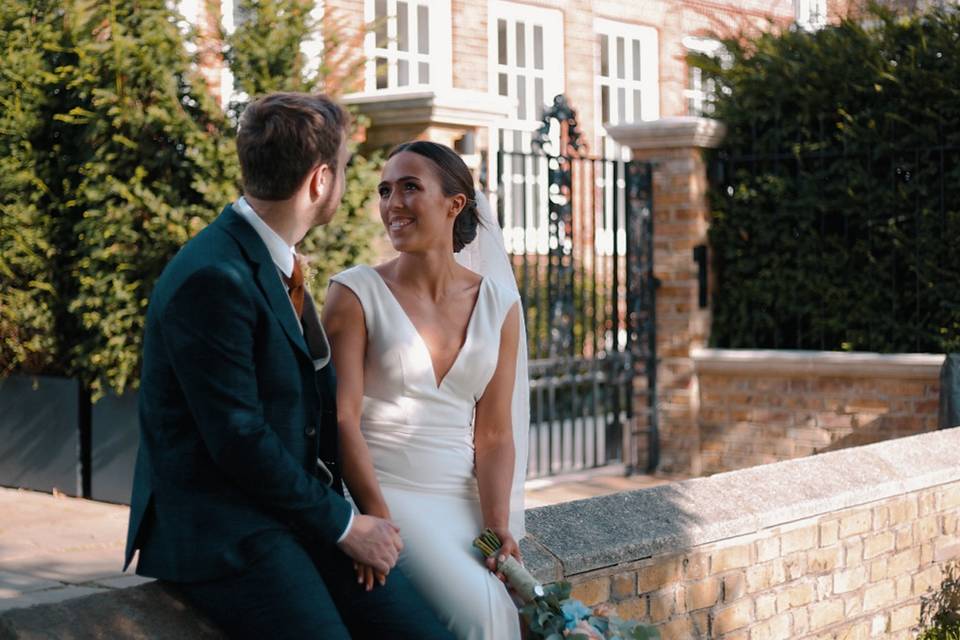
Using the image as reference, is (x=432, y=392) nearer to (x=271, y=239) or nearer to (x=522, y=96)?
(x=271, y=239)

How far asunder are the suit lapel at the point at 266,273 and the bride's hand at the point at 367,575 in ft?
1.36

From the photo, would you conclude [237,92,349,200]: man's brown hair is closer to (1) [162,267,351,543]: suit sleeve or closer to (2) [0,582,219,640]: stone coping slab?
(1) [162,267,351,543]: suit sleeve

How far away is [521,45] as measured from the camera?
1473 cm

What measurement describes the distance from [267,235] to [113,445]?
18.7 feet

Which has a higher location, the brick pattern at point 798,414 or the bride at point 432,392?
the bride at point 432,392

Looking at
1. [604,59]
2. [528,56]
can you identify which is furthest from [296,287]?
[604,59]

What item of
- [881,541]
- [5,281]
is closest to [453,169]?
[881,541]

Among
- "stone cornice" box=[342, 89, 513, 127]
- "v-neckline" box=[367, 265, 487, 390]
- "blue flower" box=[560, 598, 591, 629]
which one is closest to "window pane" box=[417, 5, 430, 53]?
"stone cornice" box=[342, 89, 513, 127]

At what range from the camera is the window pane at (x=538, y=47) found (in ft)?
48.5

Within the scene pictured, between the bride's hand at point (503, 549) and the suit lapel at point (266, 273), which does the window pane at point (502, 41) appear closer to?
the bride's hand at point (503, 549)

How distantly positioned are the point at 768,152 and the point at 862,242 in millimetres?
949

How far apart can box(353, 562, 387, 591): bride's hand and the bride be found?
26 cm

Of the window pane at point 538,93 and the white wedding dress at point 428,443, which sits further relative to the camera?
the window pane at point 538,93

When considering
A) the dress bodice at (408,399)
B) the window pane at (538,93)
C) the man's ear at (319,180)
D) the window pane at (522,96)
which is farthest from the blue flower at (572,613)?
the window pane at (538,93)
